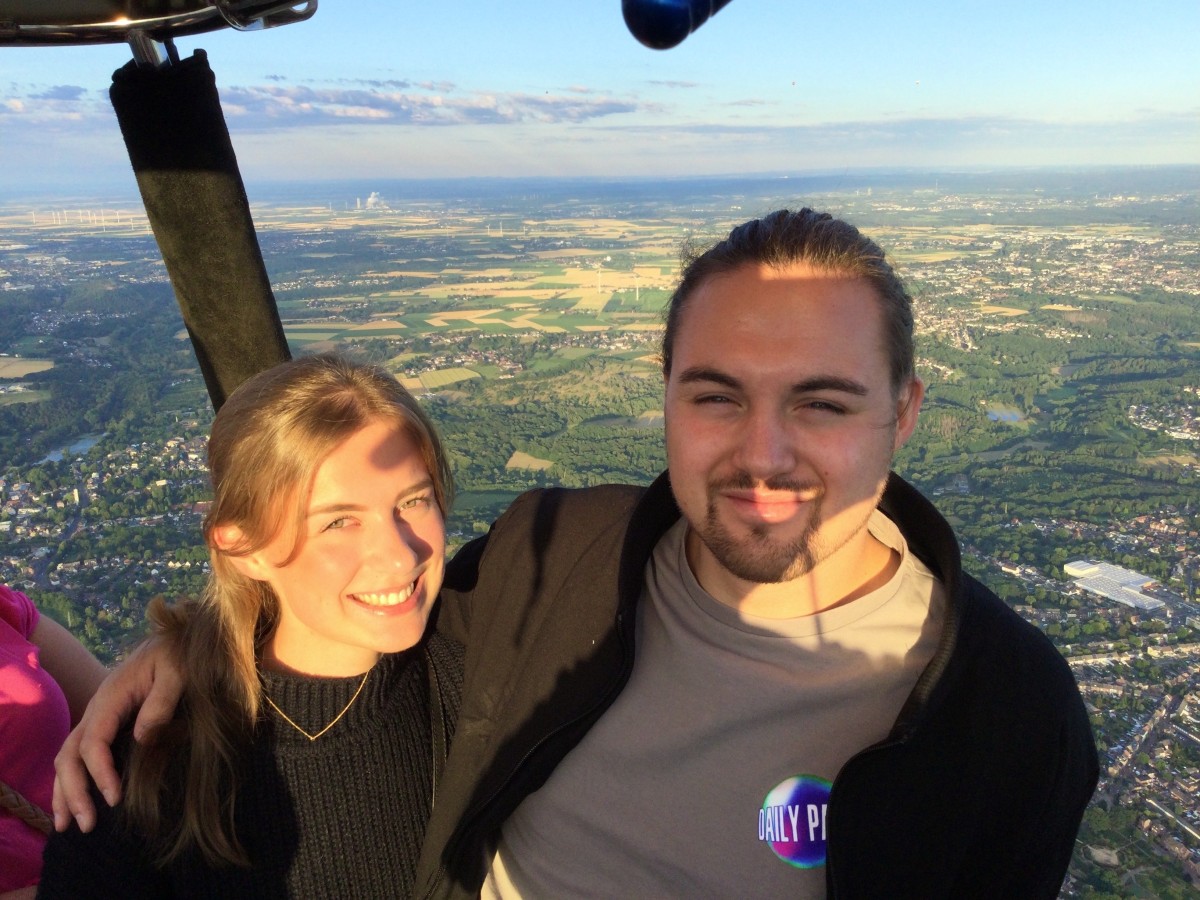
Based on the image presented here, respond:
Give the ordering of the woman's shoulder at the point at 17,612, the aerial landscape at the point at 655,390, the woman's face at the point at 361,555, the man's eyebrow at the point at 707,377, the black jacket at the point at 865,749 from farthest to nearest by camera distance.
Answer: the aerial landscape at the point at 655,390 < the woman's shoulder at the point at 17,612 < the man's eyebrow at the point at 707,377 < the woman's face at the point at 361,555 < the black jacket at the point at 865,749

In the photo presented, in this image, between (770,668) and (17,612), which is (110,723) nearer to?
(17,612)

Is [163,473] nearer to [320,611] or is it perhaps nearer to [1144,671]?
[320,611]

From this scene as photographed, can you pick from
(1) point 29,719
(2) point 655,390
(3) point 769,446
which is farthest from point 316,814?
(2) point 655,390

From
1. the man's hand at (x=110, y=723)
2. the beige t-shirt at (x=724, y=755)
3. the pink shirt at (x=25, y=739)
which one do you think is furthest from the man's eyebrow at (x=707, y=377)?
the pink shirt at (x=25, y=739)

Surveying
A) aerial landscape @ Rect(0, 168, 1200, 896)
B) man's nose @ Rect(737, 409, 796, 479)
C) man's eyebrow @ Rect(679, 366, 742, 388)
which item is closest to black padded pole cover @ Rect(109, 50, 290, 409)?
aerial landscape @ Rect(0, 168, 1200, 896)

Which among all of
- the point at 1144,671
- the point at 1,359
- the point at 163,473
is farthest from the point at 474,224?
the point at 1144,671

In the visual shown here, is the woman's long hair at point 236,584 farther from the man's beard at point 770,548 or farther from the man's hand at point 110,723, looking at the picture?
the man's beard at point 770,548

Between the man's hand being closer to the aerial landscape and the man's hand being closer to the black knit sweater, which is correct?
Answer: the black knit sweater
